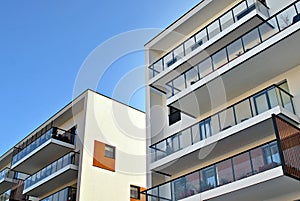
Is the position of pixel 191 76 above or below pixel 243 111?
above

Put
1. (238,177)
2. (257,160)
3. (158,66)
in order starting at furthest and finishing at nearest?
(158,66), (238,177), (257,160)

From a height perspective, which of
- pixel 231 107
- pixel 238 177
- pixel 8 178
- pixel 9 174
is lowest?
pixel 238 177

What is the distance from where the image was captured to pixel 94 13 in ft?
60.0

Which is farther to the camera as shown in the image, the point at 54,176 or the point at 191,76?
the point at 54,176

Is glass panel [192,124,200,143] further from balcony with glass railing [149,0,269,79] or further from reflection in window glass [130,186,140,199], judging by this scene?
reflection in window glass [130,186,140,199]

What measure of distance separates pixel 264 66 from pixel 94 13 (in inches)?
352

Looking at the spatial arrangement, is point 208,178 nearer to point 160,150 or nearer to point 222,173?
point 222,173

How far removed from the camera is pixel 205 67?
15344mm

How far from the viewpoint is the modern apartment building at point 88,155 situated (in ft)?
67.6

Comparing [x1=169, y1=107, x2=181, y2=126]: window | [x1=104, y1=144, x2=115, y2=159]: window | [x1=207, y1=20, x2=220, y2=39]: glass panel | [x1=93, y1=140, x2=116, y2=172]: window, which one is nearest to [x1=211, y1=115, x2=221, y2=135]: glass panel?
[x1=169, y1=107, x2=181, y2=126]: window

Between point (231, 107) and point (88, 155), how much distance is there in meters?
10.3

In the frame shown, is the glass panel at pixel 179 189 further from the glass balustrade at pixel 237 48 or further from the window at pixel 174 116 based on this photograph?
the window at pixel 174 116

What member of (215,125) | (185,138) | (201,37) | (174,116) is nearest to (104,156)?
(174,116)

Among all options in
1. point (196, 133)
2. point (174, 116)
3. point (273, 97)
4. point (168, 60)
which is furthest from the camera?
point (168, 60)
